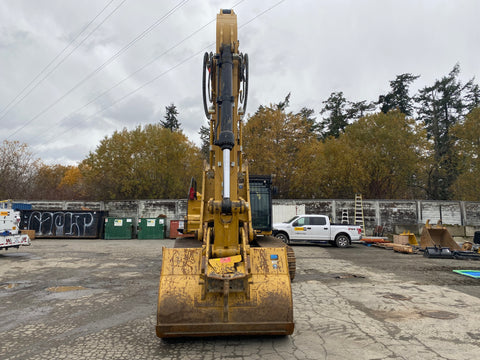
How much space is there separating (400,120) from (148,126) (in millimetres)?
24862

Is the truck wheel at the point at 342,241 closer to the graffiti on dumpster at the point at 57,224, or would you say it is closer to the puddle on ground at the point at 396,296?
the puddle on ground at the point at 396,296

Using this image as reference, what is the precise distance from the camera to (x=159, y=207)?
24406mm

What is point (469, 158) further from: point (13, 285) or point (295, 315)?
point (13, 285)

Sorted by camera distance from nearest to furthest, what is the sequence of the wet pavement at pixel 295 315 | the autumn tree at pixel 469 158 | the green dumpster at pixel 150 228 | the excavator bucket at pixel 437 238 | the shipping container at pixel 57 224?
the wet pavement at pixel 295 315, the excavator bucket at pixel 437 238, the shipping container at pixel 57 224, the green dumpster at pixel 150 228, the autumn tree at pixel 469 158

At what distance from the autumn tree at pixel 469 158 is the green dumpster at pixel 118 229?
94.1 feet

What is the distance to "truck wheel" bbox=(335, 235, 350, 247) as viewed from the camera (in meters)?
17.0

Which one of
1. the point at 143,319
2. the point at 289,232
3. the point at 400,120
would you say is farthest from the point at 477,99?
the point at 143,319

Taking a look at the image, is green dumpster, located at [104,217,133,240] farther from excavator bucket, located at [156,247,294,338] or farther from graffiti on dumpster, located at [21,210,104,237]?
excavator bucket, located at [156,247,294,338]

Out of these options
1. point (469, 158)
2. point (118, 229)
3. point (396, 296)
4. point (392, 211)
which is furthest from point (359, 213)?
point (118, 229)

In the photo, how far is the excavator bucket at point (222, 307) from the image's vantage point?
3.96 meters

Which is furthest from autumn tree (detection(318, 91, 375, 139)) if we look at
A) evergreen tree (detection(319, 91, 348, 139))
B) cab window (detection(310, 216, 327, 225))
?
cab window (detection(310, 216, 327, 225))

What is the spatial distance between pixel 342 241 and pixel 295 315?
12637 millimetres

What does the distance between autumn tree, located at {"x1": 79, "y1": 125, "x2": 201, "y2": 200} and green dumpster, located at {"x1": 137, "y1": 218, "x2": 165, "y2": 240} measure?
8.27 meters

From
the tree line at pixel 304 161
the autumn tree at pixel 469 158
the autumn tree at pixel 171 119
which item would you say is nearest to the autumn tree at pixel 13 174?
the tree line at pixel 304 161
